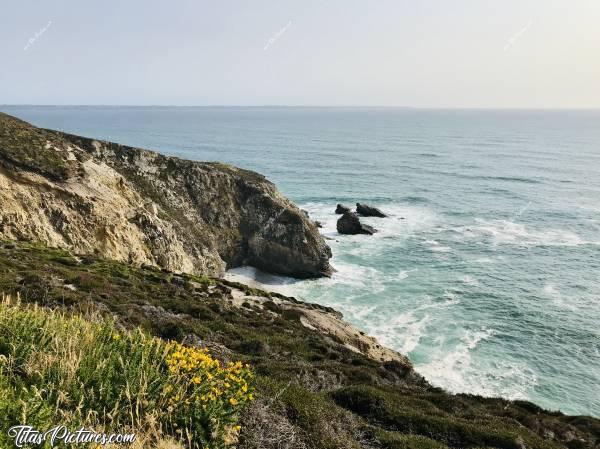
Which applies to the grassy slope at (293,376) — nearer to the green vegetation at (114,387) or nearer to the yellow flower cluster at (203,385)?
the yellow flower cluster at (203,385)

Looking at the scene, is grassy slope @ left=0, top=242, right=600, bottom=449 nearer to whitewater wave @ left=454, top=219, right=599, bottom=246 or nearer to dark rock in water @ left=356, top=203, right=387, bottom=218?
whitewater wave @ left=454, top=219, right=599, bottom=246

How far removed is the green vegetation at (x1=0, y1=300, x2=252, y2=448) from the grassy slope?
3.11ft

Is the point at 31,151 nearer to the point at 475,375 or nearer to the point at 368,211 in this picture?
the point at 475,375

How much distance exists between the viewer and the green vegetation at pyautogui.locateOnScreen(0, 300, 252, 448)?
6758mm

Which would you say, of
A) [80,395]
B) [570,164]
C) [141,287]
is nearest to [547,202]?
[570,164]

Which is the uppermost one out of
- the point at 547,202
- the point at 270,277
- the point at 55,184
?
the point at 55,184

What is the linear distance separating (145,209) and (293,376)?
112 ft

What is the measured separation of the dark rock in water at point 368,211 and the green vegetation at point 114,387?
2782 inches

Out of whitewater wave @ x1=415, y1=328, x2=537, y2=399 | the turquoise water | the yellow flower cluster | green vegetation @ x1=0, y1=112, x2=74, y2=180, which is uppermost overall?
green vegetation @ x1=0, y1=112, x2=74, y2=180

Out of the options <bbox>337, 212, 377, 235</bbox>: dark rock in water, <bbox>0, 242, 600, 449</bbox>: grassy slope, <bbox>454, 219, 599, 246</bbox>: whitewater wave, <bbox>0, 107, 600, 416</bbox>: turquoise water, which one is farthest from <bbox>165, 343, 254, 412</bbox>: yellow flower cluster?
<bbox>454, 219, 599, 246</bbox>: whitewater wave

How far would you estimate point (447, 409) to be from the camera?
1634 centimetres

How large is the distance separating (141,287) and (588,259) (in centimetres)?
5546

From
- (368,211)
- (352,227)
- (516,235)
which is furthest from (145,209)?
(516,235)

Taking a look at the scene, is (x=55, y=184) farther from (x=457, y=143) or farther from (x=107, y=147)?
(x=457, y=143)
